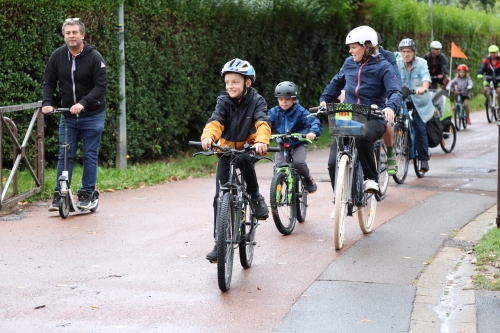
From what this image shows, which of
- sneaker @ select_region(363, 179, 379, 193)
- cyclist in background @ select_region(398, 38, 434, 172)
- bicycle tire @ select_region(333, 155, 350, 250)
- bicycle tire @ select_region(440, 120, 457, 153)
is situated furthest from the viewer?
bicycle tire @ select_region(440, 120, 457, 153)

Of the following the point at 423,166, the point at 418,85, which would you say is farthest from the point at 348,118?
the point at 423,166

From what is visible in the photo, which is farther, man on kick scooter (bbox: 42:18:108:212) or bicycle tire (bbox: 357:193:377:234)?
man on kick scooter (bbox: 42:18:108:212)

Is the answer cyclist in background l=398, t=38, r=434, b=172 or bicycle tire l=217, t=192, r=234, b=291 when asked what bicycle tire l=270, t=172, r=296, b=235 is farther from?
cyclist in background l=398, t=38, r=434, b=172

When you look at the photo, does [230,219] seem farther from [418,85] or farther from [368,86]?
[418,85]

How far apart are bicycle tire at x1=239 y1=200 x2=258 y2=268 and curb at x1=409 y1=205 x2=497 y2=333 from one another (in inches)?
54.5

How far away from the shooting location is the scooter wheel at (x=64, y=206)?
32.1 feet

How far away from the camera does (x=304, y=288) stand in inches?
275

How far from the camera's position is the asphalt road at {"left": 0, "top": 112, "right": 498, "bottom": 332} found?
6.11 meters

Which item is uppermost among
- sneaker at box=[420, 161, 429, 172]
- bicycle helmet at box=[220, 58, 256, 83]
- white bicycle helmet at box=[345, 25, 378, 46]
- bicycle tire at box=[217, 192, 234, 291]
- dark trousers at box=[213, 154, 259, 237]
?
white bicycle helmet at box=[345, 25, 378, 46]

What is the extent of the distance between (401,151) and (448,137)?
196 inches

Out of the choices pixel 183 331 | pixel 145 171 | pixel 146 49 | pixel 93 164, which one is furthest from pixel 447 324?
pixel 146 49

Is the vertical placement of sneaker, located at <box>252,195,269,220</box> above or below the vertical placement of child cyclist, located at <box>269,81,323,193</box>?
below

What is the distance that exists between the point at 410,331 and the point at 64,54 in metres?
5.68

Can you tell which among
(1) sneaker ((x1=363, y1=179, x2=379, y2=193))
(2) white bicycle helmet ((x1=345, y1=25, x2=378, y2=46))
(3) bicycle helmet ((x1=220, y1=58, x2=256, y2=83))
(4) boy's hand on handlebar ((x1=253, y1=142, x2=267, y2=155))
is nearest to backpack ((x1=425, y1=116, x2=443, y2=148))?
(1) sneaker ((x1=363, y1=179, x2=379, y2=193))
